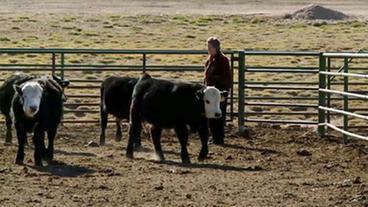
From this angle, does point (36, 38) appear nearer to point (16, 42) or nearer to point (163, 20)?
point (16, 42)

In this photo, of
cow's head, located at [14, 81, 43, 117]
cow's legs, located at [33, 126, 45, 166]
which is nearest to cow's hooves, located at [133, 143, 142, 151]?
cow's legs, located at [33, 126, 45, 166]

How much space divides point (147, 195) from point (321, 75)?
684cm

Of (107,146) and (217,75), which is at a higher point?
(217,75)

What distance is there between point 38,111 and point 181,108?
6.22 ft

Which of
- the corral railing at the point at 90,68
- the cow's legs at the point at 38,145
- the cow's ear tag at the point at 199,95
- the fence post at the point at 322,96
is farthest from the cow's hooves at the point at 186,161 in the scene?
the corral railing at the point at 90,68

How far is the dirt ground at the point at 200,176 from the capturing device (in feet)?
35.7

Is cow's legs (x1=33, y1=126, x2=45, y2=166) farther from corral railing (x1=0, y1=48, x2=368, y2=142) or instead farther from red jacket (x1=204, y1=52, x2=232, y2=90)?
corral railing (x1=0, y1=48, x2=368, y2=142)

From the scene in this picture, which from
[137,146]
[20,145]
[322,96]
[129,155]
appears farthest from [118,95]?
[322,96]

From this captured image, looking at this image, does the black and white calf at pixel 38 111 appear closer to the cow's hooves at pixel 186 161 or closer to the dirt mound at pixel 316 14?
the cow's hooves at pixel 186 161

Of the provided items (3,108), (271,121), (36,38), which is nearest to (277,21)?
(36,38)

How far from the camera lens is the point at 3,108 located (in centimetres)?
1623

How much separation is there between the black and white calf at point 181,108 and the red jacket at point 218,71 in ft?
6.45

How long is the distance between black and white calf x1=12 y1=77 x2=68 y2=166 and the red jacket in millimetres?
2985

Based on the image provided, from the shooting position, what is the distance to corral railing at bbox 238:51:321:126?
714 inches
